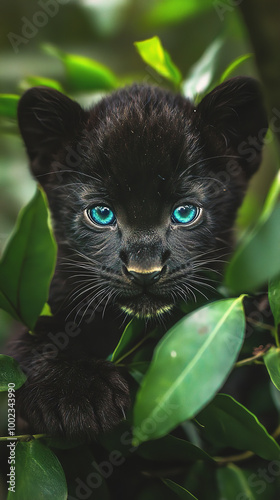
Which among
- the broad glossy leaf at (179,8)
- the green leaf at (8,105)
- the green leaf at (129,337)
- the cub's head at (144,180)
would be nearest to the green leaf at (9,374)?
the green leaf at (129,337)

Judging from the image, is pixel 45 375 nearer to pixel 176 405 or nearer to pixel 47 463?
pixel 47 463

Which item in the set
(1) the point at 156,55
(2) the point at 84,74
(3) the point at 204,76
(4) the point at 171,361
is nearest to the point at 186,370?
(4) the point at 171,361

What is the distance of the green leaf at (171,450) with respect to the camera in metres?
1.27

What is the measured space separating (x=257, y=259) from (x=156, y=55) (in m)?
1.05

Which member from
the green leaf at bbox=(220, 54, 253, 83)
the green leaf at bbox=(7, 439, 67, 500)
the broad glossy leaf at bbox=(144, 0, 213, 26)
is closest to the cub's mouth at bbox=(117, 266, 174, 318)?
the green leaf at bbox=(7, 439, 67, 500)

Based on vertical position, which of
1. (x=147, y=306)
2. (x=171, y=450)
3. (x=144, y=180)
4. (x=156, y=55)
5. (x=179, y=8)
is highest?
(x=179, y=8)

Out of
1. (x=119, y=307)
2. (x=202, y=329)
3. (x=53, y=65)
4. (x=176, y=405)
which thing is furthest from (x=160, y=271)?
(x=53, y=65)

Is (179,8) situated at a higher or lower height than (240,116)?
higher

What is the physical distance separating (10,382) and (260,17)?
Result: 99 cm

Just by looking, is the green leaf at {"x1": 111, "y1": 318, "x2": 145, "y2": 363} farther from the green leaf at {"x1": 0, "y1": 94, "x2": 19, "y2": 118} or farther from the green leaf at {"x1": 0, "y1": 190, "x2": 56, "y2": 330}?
the green leaf at {"x1": 0, "y1": 94, "x2": 19, "y2": 118}

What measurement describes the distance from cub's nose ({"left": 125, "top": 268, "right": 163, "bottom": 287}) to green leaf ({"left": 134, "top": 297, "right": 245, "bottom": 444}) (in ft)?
1.15

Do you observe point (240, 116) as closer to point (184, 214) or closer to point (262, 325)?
point (184, 214)

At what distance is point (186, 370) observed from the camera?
96 cm

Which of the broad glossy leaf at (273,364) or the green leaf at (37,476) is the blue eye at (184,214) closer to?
the broad glossy leaf at (273,364)
